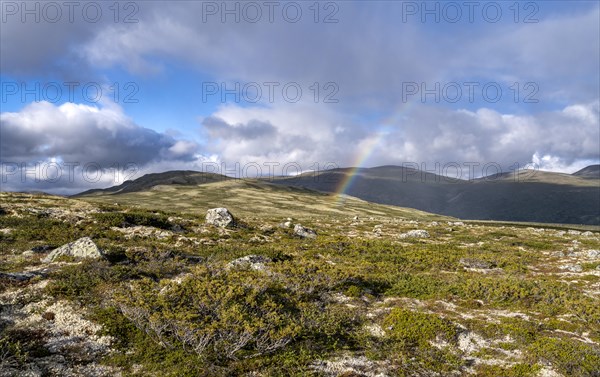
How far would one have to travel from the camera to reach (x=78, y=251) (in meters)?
25.5

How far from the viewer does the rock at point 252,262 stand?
84.6 feet

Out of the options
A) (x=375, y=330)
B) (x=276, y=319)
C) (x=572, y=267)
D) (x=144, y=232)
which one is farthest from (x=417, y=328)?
(x=144, y=232)

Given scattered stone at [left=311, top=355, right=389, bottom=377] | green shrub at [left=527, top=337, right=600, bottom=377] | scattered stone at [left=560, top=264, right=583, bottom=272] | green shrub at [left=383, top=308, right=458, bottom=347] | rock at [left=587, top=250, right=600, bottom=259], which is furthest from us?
rock at [left=587, top=250, right=600, bottom=259]

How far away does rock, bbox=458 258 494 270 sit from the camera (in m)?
33.2

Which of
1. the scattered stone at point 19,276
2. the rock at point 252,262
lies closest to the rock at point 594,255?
the rock at point 252,262

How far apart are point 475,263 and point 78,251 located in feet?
113

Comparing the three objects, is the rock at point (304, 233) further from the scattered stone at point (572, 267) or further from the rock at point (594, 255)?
the rock at point (594, 255)

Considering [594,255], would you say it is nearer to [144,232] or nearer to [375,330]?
[375,330]

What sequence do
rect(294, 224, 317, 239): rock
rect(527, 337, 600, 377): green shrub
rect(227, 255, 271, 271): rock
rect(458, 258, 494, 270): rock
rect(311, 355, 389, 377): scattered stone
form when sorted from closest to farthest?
rect(311, 355, 389, 377): scattered stone
rect(527, 337, 600, 377): green shrub
rect(227, 255, 271, 271): rock
rect(458, 258, 494, 270): rock
rect(294, 224, 317, 239): rock

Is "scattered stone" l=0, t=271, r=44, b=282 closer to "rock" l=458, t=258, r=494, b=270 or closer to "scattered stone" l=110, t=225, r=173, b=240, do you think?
"scattered stone" l=110, t=225, r=173, b=240

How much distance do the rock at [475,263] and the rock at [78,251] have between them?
31822 millimetres

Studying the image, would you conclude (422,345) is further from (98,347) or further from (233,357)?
(98,347)

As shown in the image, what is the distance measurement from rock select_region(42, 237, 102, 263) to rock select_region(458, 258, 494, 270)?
31.8 m

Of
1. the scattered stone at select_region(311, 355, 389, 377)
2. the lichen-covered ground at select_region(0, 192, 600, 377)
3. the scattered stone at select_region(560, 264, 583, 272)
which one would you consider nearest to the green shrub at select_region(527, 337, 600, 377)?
the lichen-covered ground at select_region(0, 192, 600, 377)
